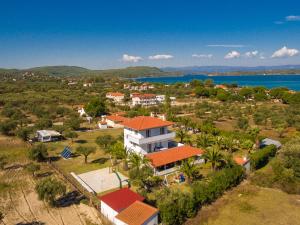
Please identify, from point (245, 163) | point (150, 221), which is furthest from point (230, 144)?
point (150, 221)

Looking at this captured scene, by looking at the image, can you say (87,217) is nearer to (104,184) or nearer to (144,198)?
(144,198)

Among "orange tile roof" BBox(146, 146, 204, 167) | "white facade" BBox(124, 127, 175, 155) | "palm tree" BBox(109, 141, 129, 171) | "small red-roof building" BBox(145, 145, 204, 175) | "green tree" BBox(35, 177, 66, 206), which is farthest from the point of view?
"white facade" BBox(124, 127, 175, 155)

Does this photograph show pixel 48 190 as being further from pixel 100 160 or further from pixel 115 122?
pixel 115 122

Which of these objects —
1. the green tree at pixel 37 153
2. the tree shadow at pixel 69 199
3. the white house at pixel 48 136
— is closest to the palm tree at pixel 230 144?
the tree shadow at pixel 69 199

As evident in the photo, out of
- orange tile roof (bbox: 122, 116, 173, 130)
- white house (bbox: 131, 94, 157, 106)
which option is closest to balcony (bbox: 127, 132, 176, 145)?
orange tile roof (bbox: 122, 116, 173, 130)

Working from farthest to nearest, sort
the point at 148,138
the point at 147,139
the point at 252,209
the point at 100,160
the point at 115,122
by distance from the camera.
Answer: the point at 115,122 < the point at 100,160 < the point at 148,138 < the point at 147,139 < the point at 252,209

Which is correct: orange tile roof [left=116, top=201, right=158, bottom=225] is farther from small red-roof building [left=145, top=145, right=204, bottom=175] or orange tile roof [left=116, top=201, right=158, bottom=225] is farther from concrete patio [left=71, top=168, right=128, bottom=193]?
small red-roof building [left=145, top=145, right=204, bottom=175]
